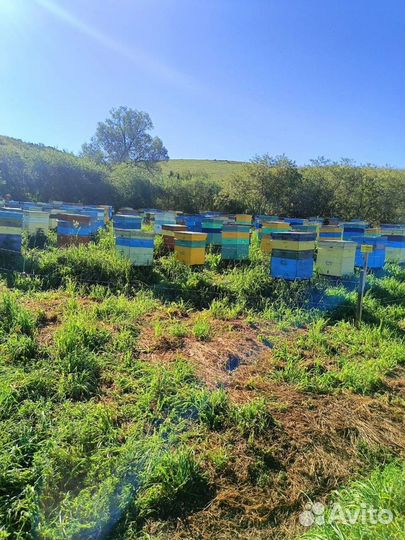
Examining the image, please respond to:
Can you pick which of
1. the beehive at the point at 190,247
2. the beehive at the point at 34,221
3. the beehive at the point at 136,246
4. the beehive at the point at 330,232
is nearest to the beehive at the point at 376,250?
the beehive at the point at 330,232

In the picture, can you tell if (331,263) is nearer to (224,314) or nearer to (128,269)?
(224,314)

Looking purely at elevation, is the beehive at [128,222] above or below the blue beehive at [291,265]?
above

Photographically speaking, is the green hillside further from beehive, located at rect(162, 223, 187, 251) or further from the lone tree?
beehive, located at rect(162, 223, 187, 251)

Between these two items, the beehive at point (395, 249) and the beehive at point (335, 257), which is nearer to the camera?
the beehive at point (335, 257)

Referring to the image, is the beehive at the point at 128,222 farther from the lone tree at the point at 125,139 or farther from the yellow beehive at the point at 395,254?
the lone tree at the point at 125,139

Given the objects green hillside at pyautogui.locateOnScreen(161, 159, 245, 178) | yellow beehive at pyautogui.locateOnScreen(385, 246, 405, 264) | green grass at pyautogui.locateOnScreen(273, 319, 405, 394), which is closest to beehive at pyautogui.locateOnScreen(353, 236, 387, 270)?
yellow beehive at pyautogui.locateOnScreen(385, 246, 405, 264)

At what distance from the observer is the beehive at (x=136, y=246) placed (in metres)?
7.20

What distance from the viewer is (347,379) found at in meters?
4.60

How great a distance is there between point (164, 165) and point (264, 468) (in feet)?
189

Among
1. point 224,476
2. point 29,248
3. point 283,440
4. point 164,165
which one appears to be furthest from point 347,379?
point 164,165

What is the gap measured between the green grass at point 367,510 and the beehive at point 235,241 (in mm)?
5186

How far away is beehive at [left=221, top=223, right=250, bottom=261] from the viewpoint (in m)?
8.08

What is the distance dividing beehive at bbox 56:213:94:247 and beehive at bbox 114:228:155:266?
150 cm

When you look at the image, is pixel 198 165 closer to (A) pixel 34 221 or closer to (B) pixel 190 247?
(A) pixel 34 221
